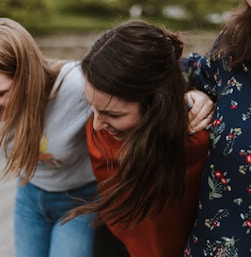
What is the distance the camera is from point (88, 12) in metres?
10.2

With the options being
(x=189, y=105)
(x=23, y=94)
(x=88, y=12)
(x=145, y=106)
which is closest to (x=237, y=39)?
(x=189, y=105)

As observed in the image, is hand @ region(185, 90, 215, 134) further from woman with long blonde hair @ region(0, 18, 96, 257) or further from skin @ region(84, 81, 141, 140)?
woman with long blonde hair @ region(0, 18, 96, 257)

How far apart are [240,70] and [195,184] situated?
40 cm

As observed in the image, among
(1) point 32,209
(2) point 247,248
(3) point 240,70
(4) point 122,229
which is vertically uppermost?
(3) point 240,70

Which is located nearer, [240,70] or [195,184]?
[240,70]

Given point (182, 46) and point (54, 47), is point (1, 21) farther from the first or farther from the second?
point (54, 47)

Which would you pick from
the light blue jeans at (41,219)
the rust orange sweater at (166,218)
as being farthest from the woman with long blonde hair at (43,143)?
the rust orange sweater at (166,218)

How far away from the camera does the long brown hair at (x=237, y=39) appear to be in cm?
148

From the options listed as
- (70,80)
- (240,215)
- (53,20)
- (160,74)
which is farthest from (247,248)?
(53,20)

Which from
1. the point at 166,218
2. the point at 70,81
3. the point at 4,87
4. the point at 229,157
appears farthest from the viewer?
the point at 70,81

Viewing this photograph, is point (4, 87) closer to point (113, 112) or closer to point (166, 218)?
point (113, 112)

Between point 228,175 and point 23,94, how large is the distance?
0.76 metres

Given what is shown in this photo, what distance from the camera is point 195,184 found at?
1.66 meters

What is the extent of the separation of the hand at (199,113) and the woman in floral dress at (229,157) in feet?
0.19
